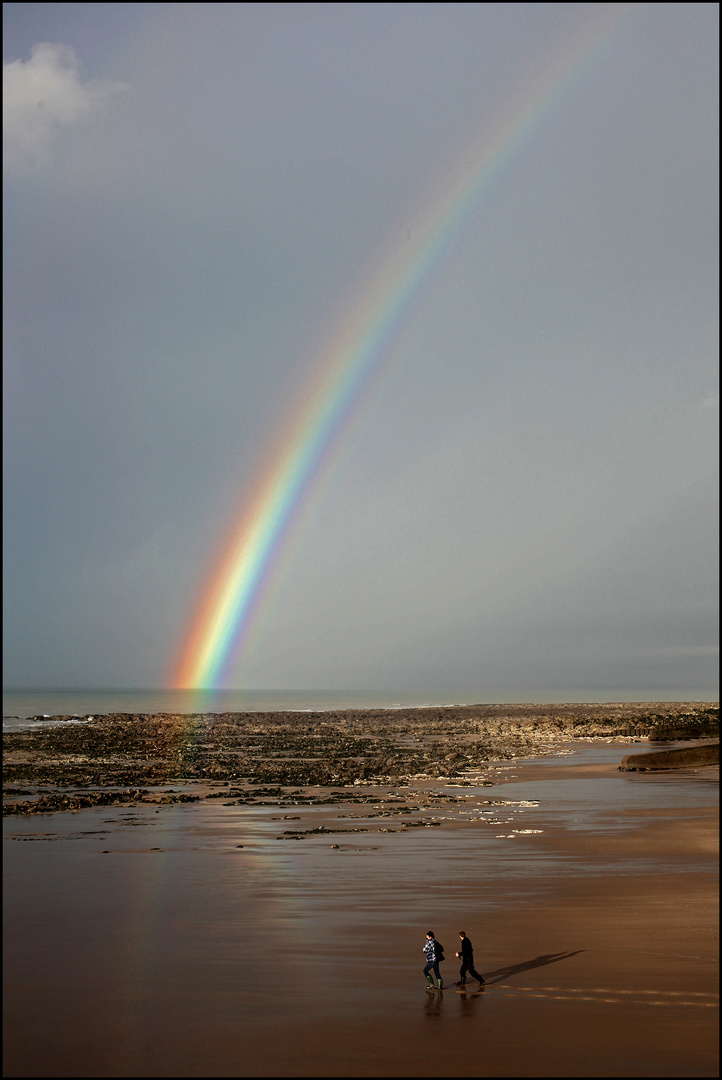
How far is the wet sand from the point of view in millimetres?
14508

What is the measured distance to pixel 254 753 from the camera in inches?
2832

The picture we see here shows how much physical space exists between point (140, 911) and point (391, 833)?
13.0m

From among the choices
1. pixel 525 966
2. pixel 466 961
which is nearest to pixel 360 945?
pixel 466 961

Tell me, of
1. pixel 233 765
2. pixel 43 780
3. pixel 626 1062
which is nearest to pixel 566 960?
pixel 626 1062

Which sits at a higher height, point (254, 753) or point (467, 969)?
point (467, 969)

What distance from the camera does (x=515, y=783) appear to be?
49062mm

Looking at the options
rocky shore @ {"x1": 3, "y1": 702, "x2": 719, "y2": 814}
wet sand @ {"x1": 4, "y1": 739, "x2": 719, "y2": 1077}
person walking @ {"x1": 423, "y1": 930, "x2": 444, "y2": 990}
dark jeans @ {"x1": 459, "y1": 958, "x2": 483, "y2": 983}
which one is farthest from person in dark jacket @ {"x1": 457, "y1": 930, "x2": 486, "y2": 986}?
rocky shore @ {"x1": 3, "y1": 702, "x2": 719, "y2": 814}

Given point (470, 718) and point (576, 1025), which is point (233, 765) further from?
point (470, 718)

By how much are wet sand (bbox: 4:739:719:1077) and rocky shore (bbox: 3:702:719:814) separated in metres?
10.3

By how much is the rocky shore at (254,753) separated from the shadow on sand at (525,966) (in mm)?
25812

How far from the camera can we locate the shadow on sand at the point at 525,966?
17766 millimetres

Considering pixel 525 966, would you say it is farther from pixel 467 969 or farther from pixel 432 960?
pixel 432 960

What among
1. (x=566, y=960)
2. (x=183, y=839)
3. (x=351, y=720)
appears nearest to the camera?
(x=566, y=960)

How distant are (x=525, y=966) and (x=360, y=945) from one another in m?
3.89
